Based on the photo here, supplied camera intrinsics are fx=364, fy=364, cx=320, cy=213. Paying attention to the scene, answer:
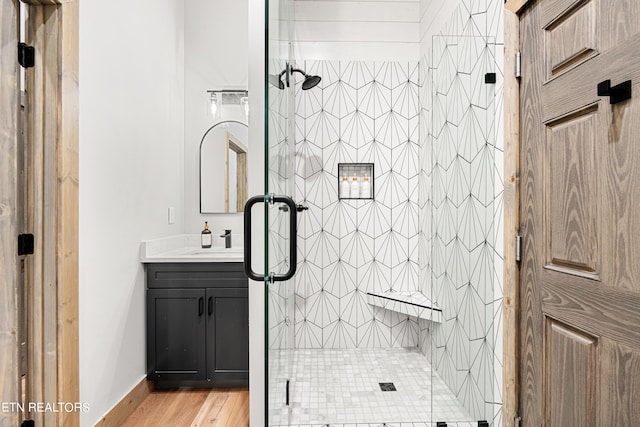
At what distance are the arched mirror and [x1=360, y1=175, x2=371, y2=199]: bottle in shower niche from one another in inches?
39.0

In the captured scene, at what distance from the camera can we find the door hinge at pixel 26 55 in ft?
4.99

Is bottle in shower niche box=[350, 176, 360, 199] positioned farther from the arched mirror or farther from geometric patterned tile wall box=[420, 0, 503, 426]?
geometric patterned tile wall box=[420, 0, 503, 426]

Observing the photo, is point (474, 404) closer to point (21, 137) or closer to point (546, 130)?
point (546, 130)

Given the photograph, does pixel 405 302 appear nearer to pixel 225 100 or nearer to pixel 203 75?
pixel 225 100

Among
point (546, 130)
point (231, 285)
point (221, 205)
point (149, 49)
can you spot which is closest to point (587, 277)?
point (546, 130)

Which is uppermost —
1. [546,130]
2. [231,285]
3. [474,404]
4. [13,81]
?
[13,81]

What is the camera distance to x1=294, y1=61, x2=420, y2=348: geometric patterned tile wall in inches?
120

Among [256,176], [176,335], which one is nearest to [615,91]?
[256,176]

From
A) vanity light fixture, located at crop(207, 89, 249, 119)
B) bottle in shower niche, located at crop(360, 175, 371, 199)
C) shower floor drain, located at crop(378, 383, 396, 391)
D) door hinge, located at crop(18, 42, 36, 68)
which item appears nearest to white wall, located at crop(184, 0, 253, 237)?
vanity light fixture, located at crop(207, 89, 249, 119)

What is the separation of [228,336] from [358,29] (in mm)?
2662

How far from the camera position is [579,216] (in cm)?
117

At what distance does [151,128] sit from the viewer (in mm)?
2549

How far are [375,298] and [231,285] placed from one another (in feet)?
3.97

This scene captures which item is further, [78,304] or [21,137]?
[78,304]
